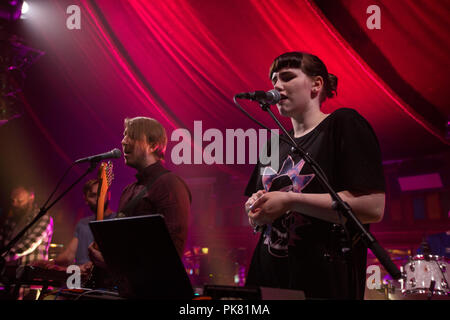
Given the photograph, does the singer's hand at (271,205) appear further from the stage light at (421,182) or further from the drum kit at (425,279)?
the stage light at (421,182)

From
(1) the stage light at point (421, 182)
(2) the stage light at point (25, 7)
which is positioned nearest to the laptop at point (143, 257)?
(2) the stage light at point (25, 7)

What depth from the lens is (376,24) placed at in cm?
344

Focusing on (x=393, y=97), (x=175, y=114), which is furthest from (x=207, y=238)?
(x=393, y=97)

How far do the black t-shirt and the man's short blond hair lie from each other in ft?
3.73

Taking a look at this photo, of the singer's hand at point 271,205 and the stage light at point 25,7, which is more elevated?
the stage light at point 25,7

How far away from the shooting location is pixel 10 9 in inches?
169

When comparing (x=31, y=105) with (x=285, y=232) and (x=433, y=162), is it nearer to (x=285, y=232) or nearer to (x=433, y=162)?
(x=285, y=232)

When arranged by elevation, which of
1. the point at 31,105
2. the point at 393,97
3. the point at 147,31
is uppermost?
the point at 147,31

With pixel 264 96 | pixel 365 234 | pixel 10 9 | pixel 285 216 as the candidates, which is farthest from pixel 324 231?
pixel 10 9

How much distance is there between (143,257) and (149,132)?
1.52 meters

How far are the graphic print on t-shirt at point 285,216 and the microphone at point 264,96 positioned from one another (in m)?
0.26

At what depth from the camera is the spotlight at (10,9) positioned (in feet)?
13.9
